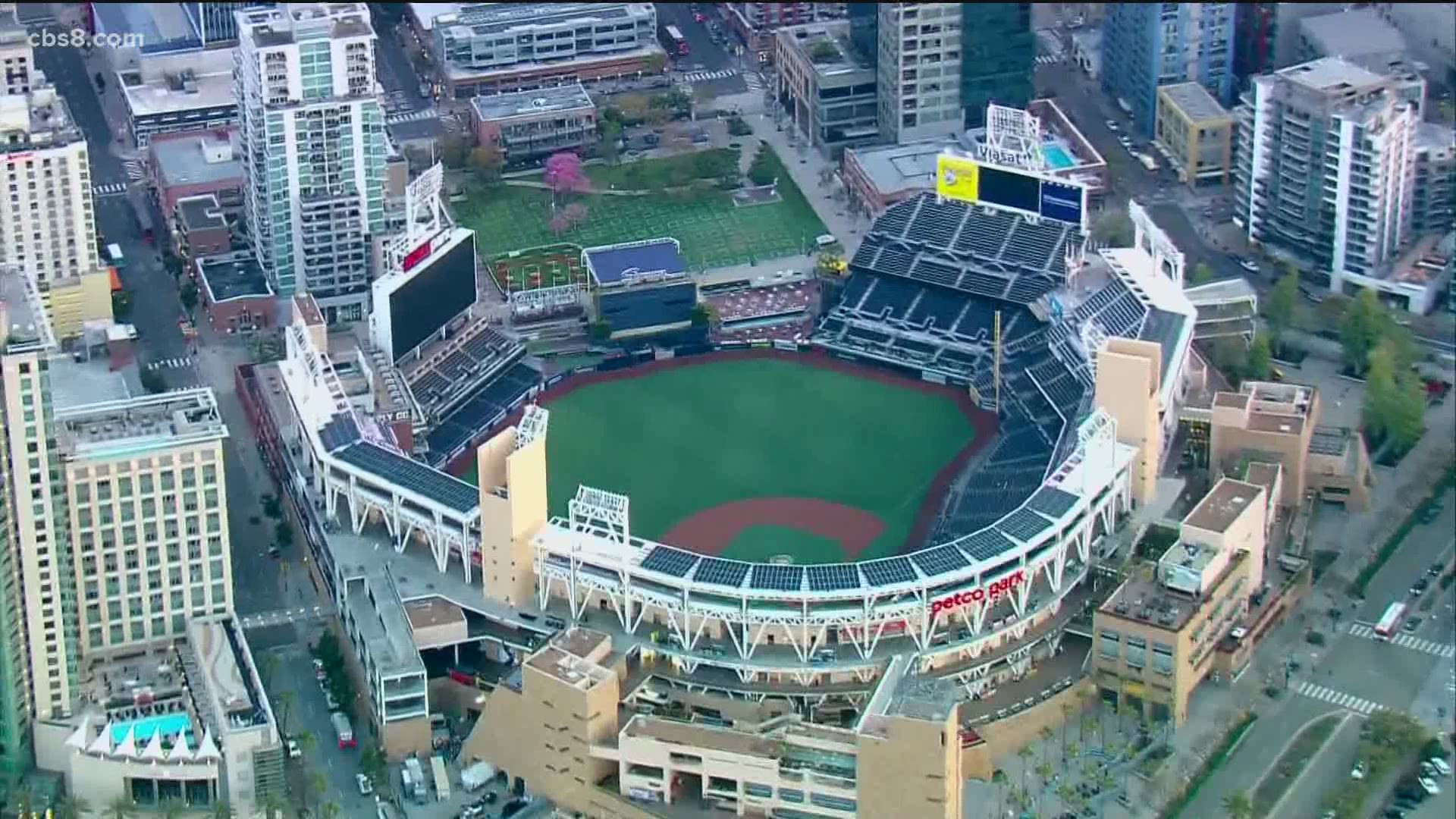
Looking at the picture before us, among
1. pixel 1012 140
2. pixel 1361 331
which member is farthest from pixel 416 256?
pixel 1361 331

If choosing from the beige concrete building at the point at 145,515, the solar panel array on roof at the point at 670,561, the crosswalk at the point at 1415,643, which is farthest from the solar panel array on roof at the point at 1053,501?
the beige concrete building at the point at 145,515

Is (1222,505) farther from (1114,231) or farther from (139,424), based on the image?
(139,424)

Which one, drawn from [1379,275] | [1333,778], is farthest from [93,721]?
[1379,275]

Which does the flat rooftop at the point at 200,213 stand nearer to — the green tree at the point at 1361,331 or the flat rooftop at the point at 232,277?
the flat rooftop at the point at 232,277

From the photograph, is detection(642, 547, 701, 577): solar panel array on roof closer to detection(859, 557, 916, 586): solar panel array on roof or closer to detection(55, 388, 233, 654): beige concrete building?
detection(859, 557, 916, 586): solar panel array on roof

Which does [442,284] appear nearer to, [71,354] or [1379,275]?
[71,354]
